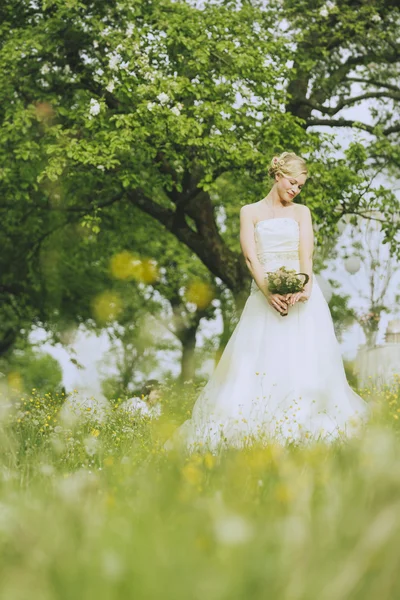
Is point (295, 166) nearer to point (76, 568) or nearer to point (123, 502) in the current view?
point (123, 502)

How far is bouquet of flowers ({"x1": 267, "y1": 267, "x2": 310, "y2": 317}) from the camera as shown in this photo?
7938mm

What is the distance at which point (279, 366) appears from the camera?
8086 mm

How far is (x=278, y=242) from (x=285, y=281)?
516 mm

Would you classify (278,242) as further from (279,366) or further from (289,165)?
(279,366)

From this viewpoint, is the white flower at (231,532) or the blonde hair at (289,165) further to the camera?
the blonde hair at (289,165)

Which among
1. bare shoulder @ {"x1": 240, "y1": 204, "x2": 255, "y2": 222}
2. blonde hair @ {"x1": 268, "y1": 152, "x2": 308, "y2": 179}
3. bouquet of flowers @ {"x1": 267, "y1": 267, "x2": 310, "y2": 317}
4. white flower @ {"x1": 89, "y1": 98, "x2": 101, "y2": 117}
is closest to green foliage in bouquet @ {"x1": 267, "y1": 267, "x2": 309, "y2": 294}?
bouquet of flowers @ {"x1": 267, "y1": 267, "x2": 310, "y2": 317}

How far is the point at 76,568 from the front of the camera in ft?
7.75

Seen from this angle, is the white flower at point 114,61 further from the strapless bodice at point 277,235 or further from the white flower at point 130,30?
the strapless bodice at point 277,235

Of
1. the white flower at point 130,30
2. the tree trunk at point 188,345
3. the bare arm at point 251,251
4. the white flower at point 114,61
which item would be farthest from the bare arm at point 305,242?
the tree trunk at point 188,345

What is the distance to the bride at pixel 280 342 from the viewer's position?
7.94 metres

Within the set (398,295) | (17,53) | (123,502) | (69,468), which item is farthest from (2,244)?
(123,502)

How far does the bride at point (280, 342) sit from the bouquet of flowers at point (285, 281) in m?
0.09

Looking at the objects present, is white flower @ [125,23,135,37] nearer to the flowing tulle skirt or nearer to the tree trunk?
the flowing tulle skirt

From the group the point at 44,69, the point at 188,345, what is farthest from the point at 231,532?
the point at 188,345
